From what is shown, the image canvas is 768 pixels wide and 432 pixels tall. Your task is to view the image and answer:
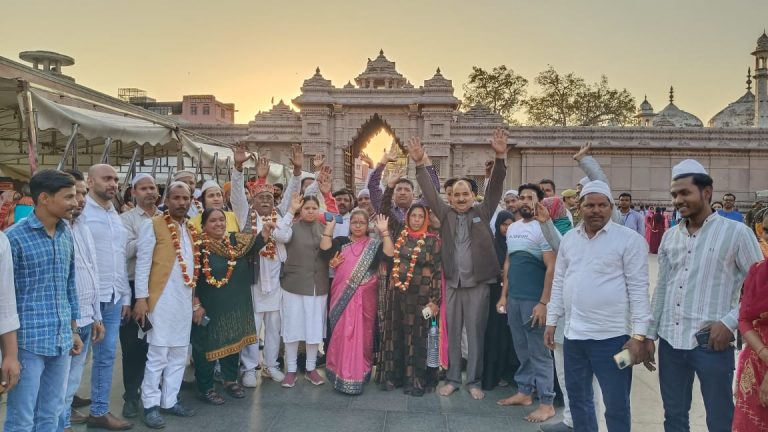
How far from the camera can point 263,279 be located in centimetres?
467

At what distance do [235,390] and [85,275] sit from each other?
1614 millimetres

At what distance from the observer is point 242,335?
174 inches

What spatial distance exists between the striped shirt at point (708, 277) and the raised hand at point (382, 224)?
233 cm

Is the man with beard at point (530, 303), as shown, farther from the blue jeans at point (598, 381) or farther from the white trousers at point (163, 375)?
the white trousers at point (163, 375)

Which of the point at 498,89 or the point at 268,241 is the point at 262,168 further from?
the point at 498,89

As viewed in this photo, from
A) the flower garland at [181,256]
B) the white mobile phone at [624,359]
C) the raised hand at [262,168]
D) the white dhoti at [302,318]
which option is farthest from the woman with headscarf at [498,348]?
the flower garland at [181,256]

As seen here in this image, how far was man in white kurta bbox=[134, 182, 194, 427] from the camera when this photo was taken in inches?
150

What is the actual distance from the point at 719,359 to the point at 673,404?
1.24 ft

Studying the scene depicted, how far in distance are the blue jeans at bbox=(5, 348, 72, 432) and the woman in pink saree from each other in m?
2.14

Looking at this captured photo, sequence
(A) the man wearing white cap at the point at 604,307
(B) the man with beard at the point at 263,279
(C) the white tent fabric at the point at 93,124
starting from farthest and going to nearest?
(C) the white tent fabric at the point at 93,124 < (B) the man with beard at the point at 263,279 < (A) the man wearing white cap at the point at 604,307

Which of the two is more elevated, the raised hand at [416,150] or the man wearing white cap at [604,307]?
the raised hand at [416,150]

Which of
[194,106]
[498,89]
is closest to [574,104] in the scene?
[498,89]

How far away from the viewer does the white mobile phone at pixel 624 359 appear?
9.00ft

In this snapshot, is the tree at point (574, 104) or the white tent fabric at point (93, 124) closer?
the white tent fabric at point (93, 124)
